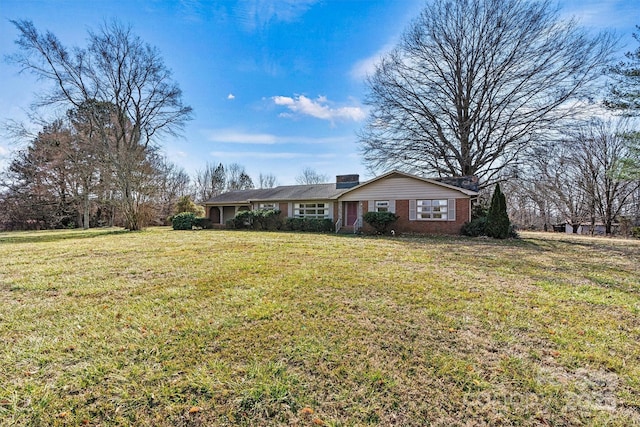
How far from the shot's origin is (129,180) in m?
19.0

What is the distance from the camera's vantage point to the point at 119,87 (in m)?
19.2

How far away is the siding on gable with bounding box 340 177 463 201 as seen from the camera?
15938 mm

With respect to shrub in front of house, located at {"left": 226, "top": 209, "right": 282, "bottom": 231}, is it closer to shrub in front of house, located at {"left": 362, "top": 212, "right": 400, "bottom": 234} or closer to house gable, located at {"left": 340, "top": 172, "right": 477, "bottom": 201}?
house gable, located at {"left": 340, "top": 172, "right": 477, "bottom": 201}

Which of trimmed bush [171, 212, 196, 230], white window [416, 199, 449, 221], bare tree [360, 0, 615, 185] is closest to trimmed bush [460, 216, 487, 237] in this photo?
white window [416, 199, 449, 221]

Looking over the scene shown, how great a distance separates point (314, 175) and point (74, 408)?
50.1 m

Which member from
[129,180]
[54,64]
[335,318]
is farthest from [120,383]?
[54,64]

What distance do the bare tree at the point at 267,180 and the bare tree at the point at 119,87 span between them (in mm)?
28059

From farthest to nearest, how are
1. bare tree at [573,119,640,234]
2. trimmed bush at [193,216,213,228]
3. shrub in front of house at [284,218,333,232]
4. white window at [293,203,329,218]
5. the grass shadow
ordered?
bare tree at [573,119,640,234] → trimmed bush at [193,216,213,228] → white window at [293,203,329,218] → shrub in front of house at [284,218,333,232] → the grass shadow

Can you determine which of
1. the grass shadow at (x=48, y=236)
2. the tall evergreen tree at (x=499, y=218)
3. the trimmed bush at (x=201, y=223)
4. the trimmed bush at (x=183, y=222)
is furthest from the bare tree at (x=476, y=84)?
the grass shadow at (x=48, y=236)

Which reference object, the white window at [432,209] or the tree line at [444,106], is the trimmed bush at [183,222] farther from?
the white window at [432,209]

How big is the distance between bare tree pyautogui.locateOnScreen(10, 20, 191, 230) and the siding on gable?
14989 millimetres

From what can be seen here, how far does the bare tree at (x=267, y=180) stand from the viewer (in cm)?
5026

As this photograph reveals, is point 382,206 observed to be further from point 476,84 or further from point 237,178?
point 237,178

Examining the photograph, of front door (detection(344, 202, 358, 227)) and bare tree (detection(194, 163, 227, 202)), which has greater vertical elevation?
bare tree (detection(194, 163, 227, 202))
